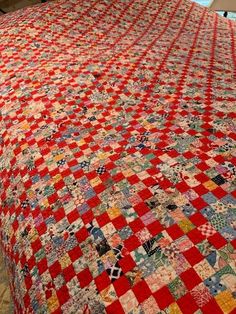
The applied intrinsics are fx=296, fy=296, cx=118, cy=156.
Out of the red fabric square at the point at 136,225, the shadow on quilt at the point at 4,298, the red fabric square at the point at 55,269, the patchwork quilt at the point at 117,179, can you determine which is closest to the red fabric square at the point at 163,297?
the patchwork quilt at the point at 117,179

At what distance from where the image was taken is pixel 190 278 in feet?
2.68

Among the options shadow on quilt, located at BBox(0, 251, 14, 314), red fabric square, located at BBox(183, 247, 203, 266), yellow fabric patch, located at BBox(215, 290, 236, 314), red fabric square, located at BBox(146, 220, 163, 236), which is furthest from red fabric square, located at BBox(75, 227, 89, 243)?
shadow on quilt, located at BBox(0, 251, 14, 314)

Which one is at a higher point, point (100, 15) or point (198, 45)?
point (100, 15)

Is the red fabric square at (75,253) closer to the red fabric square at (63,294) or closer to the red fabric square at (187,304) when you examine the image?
the red fabric square at (63,294)

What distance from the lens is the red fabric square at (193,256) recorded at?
2.78 ft

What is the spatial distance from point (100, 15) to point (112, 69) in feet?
4.14

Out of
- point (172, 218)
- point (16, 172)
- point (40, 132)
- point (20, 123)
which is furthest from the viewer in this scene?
point (20, 123)

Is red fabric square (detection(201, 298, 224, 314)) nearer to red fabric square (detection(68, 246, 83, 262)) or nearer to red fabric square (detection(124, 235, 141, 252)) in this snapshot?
red fabric square (detection(124, 235, 141, 252))

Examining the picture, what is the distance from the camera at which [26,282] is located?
3.35 ft

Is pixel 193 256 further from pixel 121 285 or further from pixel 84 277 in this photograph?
pixel 84 277

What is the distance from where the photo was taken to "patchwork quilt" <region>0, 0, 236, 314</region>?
850 mm

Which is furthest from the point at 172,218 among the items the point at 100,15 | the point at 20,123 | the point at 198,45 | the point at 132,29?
the point at 100,15

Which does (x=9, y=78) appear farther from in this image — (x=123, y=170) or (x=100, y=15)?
(x=100, y=15)

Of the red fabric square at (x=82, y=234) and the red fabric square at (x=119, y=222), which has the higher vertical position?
the red fabric square at (x=119, y=222)
